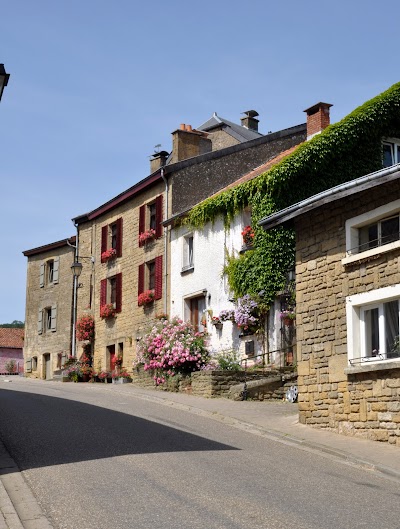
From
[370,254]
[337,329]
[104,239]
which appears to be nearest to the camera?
[370,254]

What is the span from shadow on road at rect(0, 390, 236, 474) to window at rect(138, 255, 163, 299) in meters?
11.8

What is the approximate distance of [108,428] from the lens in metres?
14.6

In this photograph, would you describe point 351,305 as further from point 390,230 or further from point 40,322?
point 40,322

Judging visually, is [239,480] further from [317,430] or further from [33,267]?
[33,267]

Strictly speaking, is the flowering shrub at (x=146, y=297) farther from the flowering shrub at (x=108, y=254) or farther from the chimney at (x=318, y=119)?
the chimney at (x=318, y=119)

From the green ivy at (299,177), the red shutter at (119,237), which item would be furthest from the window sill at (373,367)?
the red shutter at (119,237)

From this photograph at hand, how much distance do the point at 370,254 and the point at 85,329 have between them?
70.4 feet

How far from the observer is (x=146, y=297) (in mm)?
29969

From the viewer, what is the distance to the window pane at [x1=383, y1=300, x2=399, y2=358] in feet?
46.9

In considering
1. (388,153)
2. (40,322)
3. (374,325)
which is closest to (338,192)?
(374,325)

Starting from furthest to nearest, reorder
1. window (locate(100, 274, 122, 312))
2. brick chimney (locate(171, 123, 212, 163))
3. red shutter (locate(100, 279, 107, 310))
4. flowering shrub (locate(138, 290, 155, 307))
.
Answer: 1. red shutter (locate(100, 279, 107, 310))
2. window (locate(100, 274, 122, 312))
3. brick chimney (locate(171, 123, 212, 163))
4. flowering shrub (locate(138, 290, 155, 307))

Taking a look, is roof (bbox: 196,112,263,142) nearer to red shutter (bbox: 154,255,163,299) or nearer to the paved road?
red shutter (bbox: 154,255,163,299)

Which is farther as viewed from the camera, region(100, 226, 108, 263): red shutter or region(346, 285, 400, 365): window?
region(100, 226, 108, 263): red shutter

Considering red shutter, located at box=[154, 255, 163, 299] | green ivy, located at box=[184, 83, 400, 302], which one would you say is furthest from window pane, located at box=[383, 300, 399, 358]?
red shutter, located at box=[154, 255, 163, 299]
